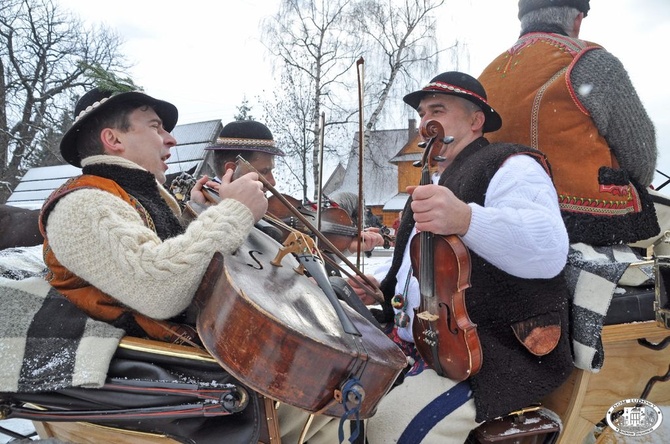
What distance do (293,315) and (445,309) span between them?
65 centimetres

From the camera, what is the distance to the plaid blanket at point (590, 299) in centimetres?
→ 189

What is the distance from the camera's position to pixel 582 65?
6.98ft

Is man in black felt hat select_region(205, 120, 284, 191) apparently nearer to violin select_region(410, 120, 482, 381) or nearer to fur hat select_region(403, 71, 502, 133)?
fur hat select_region(403, 71, 502, 133)

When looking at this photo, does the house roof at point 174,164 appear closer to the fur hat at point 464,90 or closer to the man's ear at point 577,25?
the fur hat at point 464,90

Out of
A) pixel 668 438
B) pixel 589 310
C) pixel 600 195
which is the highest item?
pixel 600 195

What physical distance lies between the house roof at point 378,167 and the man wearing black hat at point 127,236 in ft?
35.6

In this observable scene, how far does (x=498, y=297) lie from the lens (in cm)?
183

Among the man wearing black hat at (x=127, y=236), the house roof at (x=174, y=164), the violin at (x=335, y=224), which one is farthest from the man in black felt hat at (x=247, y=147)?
the house roof at (x=174, y=164)

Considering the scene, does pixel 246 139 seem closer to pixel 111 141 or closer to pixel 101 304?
pixel 111 141

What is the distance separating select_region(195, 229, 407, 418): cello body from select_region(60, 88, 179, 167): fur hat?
3.01 ft

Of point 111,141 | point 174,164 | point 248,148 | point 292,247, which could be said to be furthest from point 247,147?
point 174,164

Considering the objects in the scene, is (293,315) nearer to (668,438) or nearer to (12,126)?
(668,438)

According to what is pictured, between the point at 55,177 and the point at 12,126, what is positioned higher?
the point at 12,126

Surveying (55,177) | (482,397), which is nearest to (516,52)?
(482,397)
